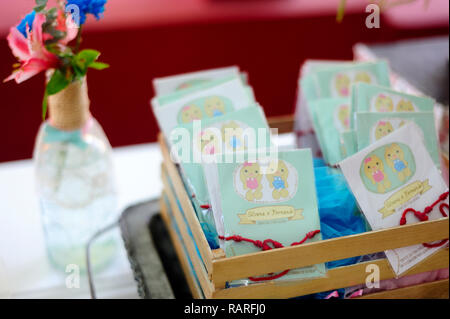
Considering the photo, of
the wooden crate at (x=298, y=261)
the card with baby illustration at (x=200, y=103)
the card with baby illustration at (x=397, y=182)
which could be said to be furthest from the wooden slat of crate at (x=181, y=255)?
the card with baby illustration at (x=397, y=182)

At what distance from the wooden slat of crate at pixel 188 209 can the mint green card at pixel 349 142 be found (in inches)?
12.7

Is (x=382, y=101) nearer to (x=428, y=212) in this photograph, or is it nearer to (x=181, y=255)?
(x=428, y=212)

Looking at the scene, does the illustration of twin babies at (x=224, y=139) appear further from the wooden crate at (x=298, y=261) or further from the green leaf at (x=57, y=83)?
the green leaf at (x=57, y=83)

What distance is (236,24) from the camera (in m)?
2.30

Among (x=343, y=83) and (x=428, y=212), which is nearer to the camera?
(x=428, y=212)

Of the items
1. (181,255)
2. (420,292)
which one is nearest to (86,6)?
(181,255)

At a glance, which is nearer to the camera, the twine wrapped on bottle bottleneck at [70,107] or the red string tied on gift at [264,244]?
the red string tied on gift at [264,244]

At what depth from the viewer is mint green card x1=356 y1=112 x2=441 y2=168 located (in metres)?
1.00

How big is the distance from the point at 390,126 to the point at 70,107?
0.63m

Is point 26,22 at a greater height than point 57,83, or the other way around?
point 26,22

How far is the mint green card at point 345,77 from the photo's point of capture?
123 centimetres

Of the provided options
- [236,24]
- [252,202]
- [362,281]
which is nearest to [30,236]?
[252,202]

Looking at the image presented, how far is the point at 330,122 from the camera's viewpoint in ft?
3.69

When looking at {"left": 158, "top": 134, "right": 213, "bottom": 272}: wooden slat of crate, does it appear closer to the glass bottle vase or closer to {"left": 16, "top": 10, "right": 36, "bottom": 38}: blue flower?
the glass bottle vase
